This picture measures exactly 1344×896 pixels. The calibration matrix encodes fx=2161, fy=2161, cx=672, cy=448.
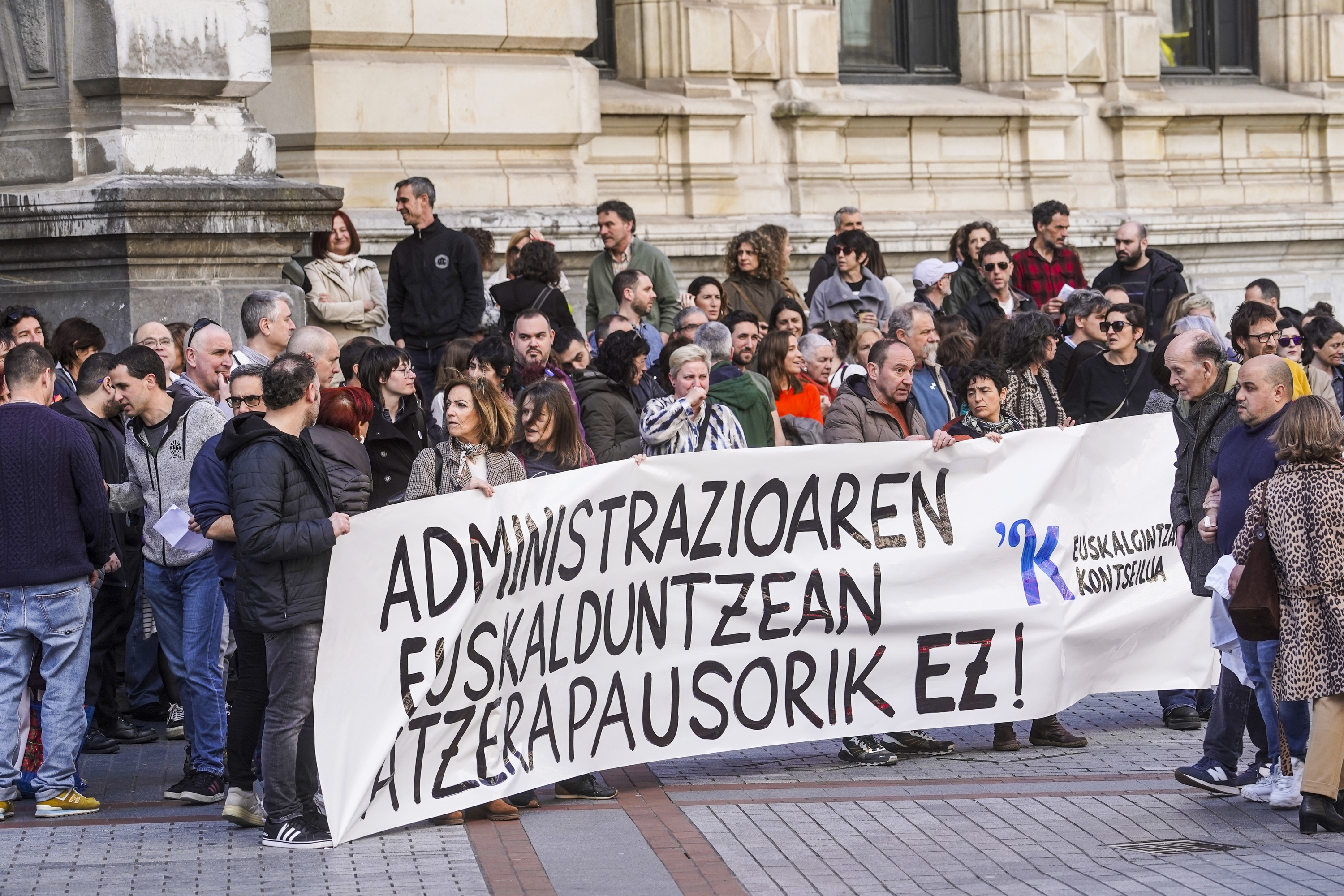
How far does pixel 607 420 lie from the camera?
33.1 feet

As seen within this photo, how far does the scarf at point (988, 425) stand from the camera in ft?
32.4

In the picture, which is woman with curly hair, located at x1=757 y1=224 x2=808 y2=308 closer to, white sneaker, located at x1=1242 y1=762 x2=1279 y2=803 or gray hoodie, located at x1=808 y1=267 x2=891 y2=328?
gray hoodie, located at x1=808 y1=267 x2=891 y2=328

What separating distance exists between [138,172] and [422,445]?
115 inches

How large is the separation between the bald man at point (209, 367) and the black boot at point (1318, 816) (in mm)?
4858

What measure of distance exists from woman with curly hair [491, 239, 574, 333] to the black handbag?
5.19 m

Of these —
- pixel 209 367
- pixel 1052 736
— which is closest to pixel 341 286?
pixel 209 367

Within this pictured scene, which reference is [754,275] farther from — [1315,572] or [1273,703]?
[1315,572]

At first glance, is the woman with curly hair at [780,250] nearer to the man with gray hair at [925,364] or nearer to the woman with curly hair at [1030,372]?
the man with gray hair at [925,364]

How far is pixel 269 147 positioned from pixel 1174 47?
38.2 ft

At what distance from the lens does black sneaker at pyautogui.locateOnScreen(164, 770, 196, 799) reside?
28.9 feet

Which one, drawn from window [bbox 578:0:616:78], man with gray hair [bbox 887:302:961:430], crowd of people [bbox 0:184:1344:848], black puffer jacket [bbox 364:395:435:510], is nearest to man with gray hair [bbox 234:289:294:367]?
crowd of people [bbox 0:184:1344:848]

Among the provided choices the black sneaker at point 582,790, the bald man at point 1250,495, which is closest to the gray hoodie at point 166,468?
the black sneaker at point 582,790

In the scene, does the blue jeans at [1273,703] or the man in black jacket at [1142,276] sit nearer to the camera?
the blue jeans at [1273,703]

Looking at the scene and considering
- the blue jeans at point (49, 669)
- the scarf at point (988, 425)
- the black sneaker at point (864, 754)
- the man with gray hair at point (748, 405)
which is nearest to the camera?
the blue jeans at point (49, 669)
